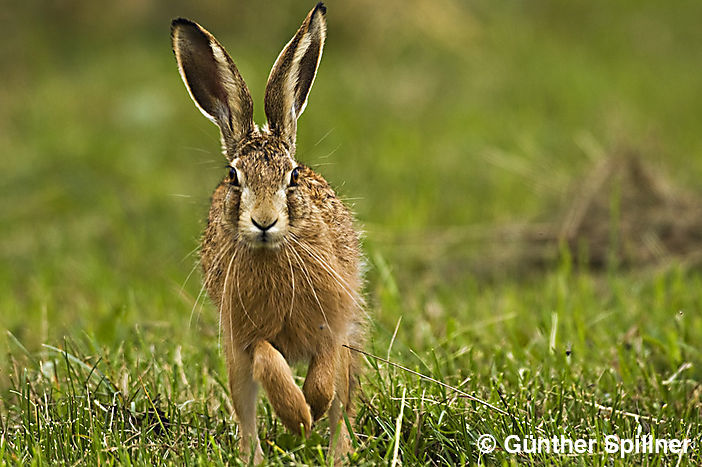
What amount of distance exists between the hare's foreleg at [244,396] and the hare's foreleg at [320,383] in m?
0.21

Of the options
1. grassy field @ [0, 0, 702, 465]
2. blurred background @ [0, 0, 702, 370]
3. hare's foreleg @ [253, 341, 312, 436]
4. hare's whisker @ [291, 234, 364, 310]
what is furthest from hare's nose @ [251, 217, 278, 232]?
blurred background @ [0, 0, 702, 370]

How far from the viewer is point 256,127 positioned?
127 inches

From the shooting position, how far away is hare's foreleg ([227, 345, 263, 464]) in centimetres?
317

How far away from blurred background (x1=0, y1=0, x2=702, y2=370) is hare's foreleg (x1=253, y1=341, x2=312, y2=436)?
3.96ft

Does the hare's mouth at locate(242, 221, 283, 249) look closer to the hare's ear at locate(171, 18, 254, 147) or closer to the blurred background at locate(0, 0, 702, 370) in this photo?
the hare's ear at locate(171, 18, 254, 147)

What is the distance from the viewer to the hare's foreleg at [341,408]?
3142mm

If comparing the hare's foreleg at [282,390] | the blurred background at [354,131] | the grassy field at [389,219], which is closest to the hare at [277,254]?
the hare's foreleg at [282,390]

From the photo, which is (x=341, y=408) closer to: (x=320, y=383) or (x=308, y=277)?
(x=320, y=383)

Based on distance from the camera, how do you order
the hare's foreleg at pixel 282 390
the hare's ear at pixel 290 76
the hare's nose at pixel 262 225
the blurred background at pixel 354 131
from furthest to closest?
the blurred background at pixel 354 131 → the hare's ear at pixel 290 76 → the hare's foreleg at pixel 282 390 → the hare's nose at pixel 262 225

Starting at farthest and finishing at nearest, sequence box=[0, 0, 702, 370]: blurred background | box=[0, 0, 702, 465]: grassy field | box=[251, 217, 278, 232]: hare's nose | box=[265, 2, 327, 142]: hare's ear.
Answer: box=[0, 0, 702, 370]: blurred background → box=[0, 0, 702, 465]: grassy field → box=[265, 2, 327, 142]: hare's ear → box=[251, 217, 278, 232]: hare's nose

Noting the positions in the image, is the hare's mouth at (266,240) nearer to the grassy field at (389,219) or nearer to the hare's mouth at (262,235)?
the hare's mouth at (262,235)

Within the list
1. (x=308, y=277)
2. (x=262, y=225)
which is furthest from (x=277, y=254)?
(x=262, y=225)

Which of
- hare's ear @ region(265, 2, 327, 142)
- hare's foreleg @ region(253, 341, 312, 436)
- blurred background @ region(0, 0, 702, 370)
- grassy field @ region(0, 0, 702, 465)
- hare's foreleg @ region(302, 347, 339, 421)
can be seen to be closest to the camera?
hare's foreleg @ region(253, 341, 312, 436)

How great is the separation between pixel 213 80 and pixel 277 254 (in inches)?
26.9
